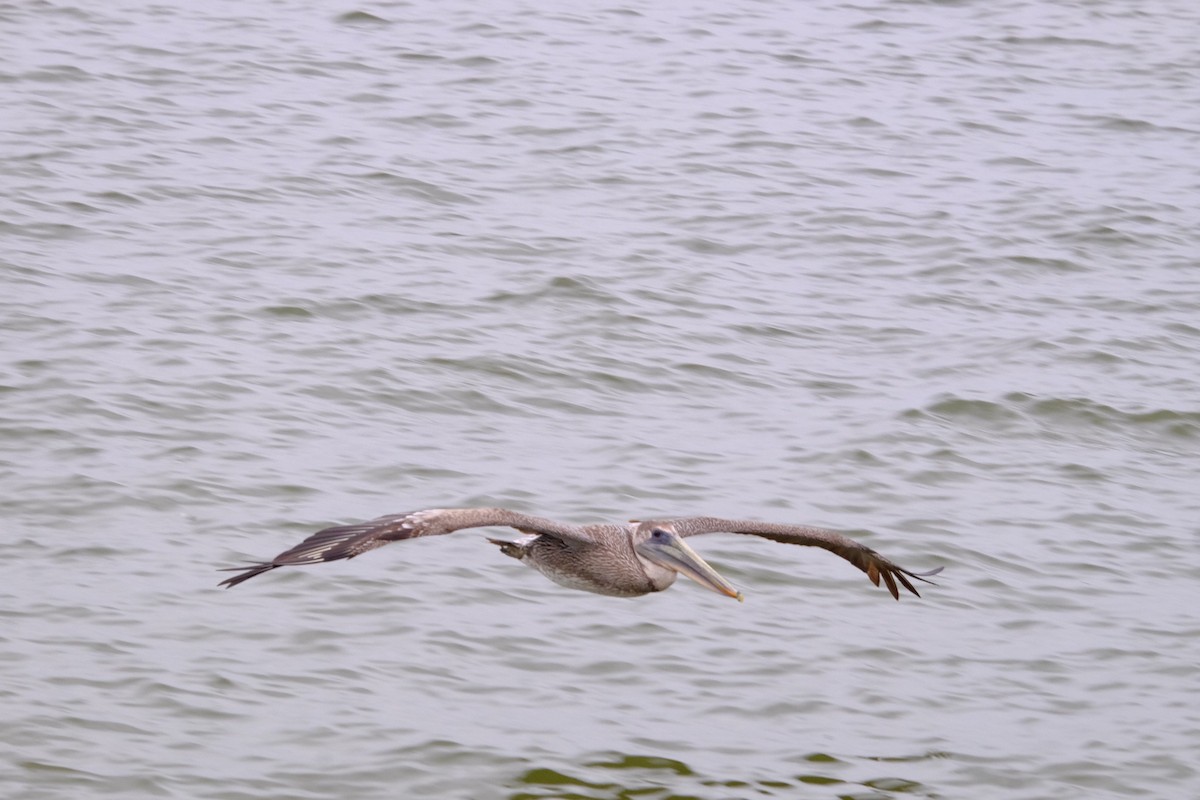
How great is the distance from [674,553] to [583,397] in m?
2.74

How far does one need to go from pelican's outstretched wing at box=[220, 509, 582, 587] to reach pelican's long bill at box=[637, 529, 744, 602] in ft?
2.73

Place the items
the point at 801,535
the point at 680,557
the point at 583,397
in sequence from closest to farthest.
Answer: the point at 801,535 < the point at 680,557 < the point at 583,397

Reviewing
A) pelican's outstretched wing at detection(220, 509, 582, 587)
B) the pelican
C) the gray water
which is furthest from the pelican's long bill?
pelican's outstretched wing at detection(220, 509, 582, 587)

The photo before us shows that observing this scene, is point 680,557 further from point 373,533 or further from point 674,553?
point 373,533

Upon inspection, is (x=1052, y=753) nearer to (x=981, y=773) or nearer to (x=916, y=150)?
(x=981, y=773)

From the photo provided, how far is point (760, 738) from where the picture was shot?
7449 millimetres

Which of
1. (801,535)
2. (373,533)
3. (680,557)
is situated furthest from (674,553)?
(373,533)

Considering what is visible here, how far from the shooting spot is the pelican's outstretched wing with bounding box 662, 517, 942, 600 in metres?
7.51

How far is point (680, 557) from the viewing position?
771 cm

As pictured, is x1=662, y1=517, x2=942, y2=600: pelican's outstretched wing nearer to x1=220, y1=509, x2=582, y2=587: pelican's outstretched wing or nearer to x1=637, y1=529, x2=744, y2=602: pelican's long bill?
x1=637, y1=529, x2=744, y2=602: pelican's long bill

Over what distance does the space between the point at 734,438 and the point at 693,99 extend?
21.0ft

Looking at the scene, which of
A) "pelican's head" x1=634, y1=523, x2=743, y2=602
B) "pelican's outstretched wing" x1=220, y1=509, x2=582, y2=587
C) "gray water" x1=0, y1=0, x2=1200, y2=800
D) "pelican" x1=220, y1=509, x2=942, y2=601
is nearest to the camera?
"pelican's outstretched wing" x1=220, y1=509, x2=582, y2=587

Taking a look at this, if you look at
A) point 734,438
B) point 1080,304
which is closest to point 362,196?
point 734,438

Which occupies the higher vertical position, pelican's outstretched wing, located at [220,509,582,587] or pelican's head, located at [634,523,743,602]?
pelican's outstretched wing, located at [220,509,582,587]
